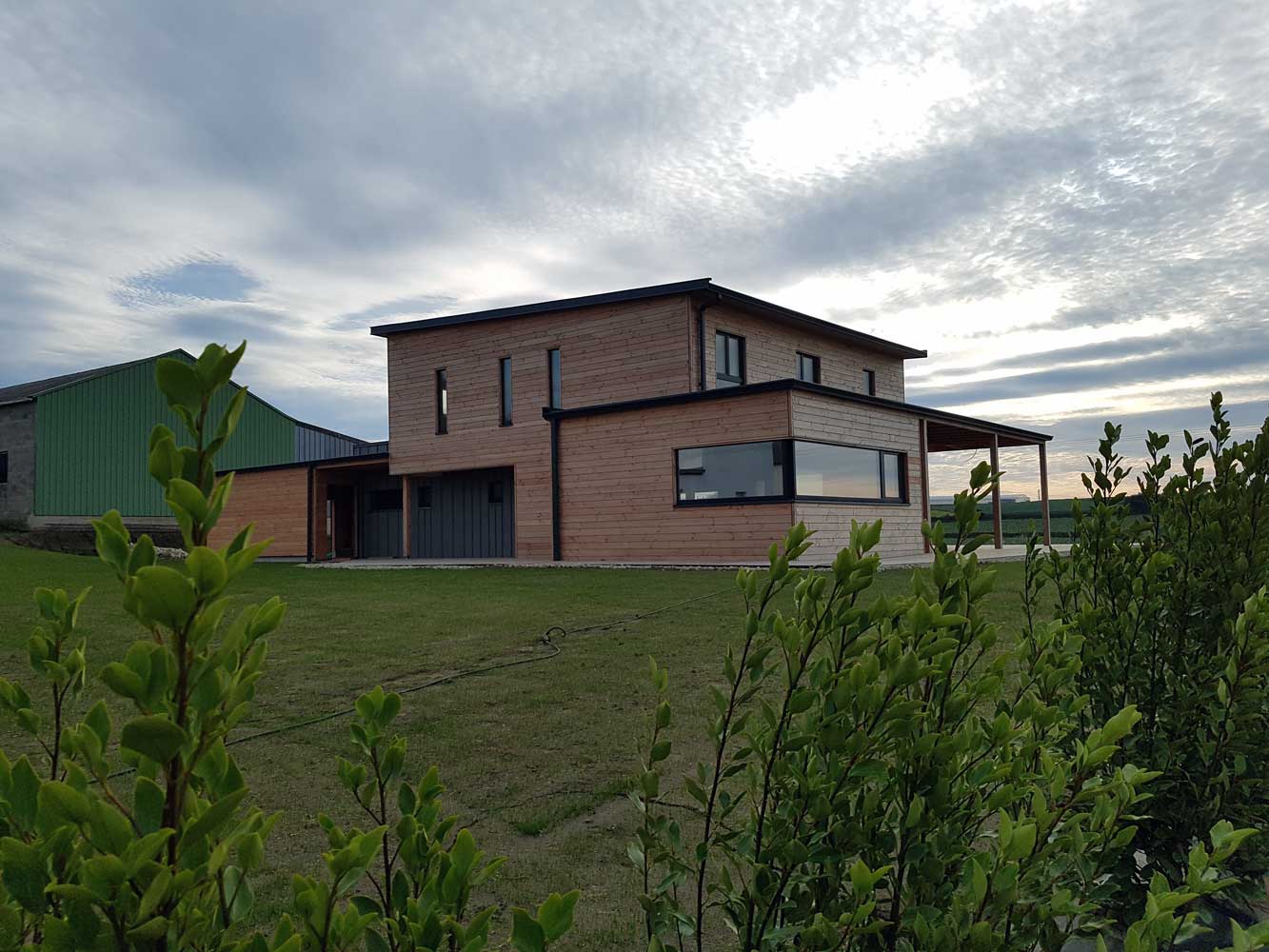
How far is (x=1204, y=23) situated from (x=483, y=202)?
1183 centimetres

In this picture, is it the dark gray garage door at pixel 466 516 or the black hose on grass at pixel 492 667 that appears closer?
the black hose on grass at pixel 492 667

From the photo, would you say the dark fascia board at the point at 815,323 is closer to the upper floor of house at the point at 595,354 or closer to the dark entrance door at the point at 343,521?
the upper floor of house at the point at 595,354

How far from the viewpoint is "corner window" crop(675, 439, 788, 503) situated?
56.7 ft

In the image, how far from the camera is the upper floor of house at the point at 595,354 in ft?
68.3

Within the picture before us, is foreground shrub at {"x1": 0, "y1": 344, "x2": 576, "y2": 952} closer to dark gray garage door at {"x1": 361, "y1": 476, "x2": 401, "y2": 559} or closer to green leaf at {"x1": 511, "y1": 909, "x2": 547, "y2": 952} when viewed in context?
green leaf at {"x1": 511, "y1": 909, "x2": 547, "y2": 952}

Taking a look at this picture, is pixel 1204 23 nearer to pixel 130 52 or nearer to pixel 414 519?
pixel 130 52

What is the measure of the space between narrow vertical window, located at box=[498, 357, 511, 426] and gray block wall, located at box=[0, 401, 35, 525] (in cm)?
1913

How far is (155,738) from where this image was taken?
1.98ft

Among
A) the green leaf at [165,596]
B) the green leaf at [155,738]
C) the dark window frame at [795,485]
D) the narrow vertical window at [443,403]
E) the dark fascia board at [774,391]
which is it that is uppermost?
the narrow vertical window at [443,403]

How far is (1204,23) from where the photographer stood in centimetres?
936

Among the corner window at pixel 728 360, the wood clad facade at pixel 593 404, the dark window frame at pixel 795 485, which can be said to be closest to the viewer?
the dark window frame at pixel 795 485

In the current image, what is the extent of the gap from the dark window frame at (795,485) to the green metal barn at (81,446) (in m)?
18.3

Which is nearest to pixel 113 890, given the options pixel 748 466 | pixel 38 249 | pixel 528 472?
pixel 748 466

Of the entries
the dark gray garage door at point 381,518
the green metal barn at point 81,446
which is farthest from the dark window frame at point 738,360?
the green metal barn at point 81,446
